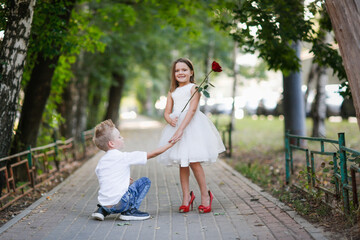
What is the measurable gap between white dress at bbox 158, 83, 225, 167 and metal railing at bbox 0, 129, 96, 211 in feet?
9.01

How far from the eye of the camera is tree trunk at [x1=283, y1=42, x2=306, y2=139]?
469 inches

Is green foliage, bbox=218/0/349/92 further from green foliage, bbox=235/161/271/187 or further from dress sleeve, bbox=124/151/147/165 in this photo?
dress sleeve, bbox=124/151/147/165

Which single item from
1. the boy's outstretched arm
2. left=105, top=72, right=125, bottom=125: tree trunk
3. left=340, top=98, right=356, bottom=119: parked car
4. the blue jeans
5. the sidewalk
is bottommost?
the sidewalk

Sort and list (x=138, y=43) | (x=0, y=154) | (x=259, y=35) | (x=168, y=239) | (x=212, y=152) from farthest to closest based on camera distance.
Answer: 1. (x=138, y=43)
2. (x=259, y=35)
3. (x=0, y=154)
4. (x=212, y=152)
5. (x=168, y=239)

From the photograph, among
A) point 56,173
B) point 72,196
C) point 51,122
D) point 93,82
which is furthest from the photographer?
point 93,82

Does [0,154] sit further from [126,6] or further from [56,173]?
[126,6]

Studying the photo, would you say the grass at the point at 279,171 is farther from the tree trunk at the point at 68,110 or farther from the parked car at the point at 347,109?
the tree trunk at the point at 68,110


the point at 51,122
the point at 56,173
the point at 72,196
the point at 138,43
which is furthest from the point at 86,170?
the point at 138,43

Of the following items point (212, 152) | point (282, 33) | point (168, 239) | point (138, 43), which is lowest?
point (168, 239)

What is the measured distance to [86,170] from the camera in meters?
10.6

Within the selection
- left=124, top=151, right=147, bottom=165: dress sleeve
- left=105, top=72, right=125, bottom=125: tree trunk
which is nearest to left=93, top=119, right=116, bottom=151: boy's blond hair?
left=124, top=151, right=147, bottom=165: dress sleeve

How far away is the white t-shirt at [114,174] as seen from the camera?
5.07 m

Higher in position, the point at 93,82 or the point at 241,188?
the point at 93,82

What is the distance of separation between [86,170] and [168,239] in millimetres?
6573
